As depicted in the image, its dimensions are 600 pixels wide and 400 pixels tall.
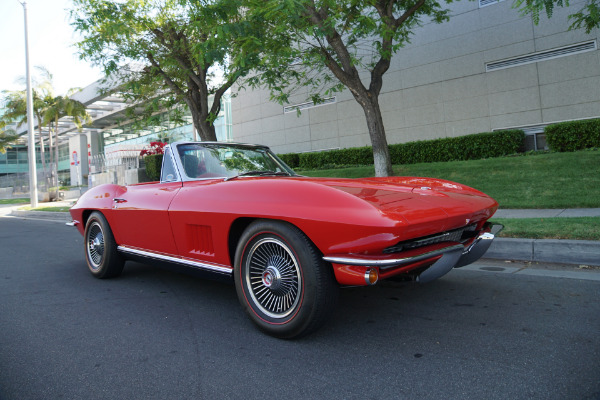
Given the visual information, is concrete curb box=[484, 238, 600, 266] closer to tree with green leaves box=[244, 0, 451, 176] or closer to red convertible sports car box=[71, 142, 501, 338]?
red convertible sports car box=[71, 142, 501, 338]

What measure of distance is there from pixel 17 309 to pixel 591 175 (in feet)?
33.4

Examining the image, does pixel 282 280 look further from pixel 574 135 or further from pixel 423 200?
pixel 574 135

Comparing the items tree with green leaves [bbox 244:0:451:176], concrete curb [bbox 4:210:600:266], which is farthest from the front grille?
tree with green leaves [bbox 244:0:451:176]

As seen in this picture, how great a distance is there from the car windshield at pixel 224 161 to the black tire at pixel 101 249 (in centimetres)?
133

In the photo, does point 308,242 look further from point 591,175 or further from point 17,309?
point 591,175

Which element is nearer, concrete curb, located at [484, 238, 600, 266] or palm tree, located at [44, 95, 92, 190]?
concrete curb, located at [484, 238, 600, 266]

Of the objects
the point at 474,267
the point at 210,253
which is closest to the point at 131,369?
the point at 210,253

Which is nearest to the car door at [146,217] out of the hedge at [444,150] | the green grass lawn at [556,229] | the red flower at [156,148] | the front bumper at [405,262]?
the front bumper at [405,262]

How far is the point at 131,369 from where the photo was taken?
8.06 feet

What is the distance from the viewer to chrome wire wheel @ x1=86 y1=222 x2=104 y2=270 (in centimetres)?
467

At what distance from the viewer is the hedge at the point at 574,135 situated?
35.4ft

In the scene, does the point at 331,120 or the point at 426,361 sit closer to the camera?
the point at 426,361

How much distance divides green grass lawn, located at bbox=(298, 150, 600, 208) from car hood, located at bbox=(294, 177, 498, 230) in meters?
5.96

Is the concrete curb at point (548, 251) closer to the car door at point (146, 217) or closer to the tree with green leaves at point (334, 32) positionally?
the car door at point (146, 217)
